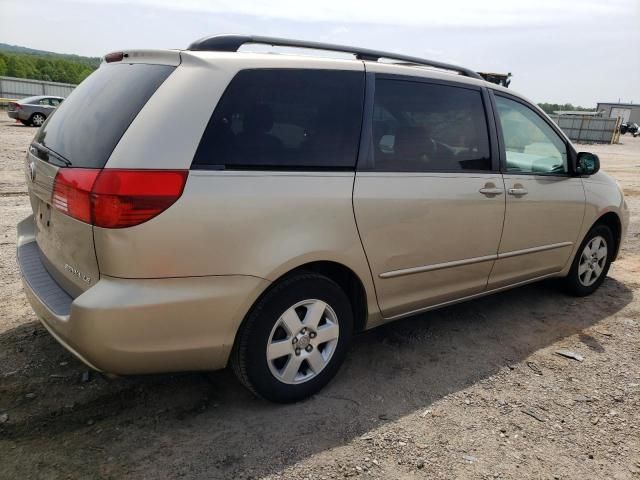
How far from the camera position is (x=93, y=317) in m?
2.31

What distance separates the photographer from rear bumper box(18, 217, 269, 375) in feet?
7.57

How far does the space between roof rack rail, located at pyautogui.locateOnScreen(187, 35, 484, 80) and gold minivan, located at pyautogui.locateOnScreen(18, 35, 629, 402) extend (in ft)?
0.05

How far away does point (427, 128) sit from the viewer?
11.0ft

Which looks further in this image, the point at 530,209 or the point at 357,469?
the point at 530,209

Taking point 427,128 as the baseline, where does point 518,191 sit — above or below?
below

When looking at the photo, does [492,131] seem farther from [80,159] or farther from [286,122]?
[80,159]

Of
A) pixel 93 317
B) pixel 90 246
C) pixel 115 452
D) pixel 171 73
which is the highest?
pixel 171 73

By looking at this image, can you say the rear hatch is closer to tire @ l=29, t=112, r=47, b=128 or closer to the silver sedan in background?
the silver sedan in background

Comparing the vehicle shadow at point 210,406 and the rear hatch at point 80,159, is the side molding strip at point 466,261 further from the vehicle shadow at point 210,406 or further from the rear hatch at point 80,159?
the rear hatch at point 80,159

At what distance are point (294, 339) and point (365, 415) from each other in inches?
22.4

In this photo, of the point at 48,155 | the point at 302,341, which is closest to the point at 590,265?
the point at 302,341

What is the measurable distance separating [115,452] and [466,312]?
2.92m

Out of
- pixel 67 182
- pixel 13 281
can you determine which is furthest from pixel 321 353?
pixel 13 281

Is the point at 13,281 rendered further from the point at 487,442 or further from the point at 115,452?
the point at 487,442
